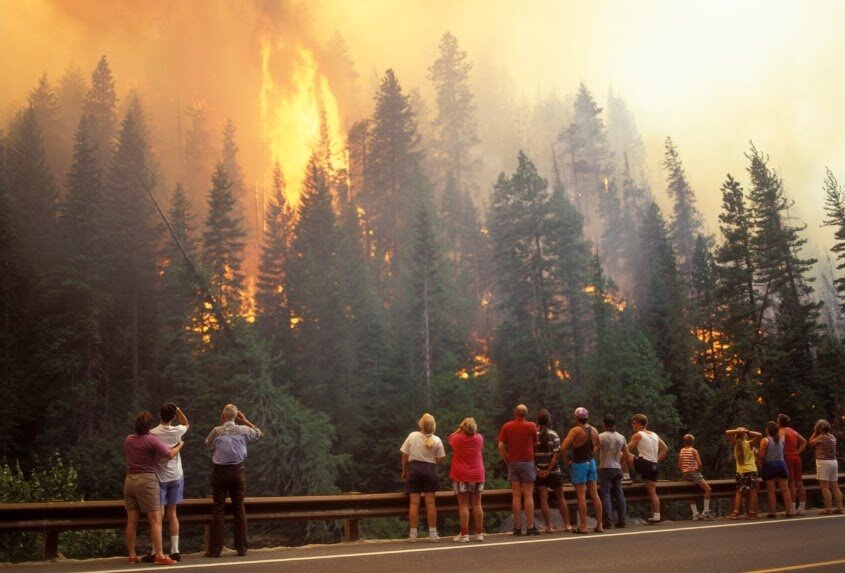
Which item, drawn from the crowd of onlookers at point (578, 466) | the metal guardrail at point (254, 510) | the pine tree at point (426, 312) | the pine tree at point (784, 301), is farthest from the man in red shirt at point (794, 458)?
the pine tree at point (426, 312)

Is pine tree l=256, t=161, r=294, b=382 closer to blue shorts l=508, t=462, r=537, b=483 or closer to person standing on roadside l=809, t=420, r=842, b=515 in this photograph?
person standing on roadside l=809, t=420, r=842, b=515

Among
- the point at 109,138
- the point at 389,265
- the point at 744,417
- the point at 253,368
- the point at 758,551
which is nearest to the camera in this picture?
the point at 758,551

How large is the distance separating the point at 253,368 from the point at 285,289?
21.5m

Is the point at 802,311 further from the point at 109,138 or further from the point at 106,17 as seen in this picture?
the point at 106,17

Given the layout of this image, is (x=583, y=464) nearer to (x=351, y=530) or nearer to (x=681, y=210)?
(x=351, y=530)

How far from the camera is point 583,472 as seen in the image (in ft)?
42.9

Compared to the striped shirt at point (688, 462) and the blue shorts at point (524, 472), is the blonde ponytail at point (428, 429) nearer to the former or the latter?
the blue shorts at point (524, 472)

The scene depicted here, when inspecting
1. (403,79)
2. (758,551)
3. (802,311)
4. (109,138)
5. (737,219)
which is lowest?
(758,551)

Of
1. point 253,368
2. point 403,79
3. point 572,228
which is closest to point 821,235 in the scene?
point 403,79

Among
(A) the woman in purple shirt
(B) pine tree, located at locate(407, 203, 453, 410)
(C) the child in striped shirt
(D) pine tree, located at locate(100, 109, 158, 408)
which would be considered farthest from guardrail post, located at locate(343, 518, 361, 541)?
(D) pine tree, located at locate(100, 109, 158, 408)

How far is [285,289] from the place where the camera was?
65.3 metres

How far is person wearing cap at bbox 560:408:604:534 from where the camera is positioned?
506 inches

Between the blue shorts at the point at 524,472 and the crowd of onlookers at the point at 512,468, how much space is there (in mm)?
19

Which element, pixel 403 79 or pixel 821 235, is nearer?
pixel 403 79
